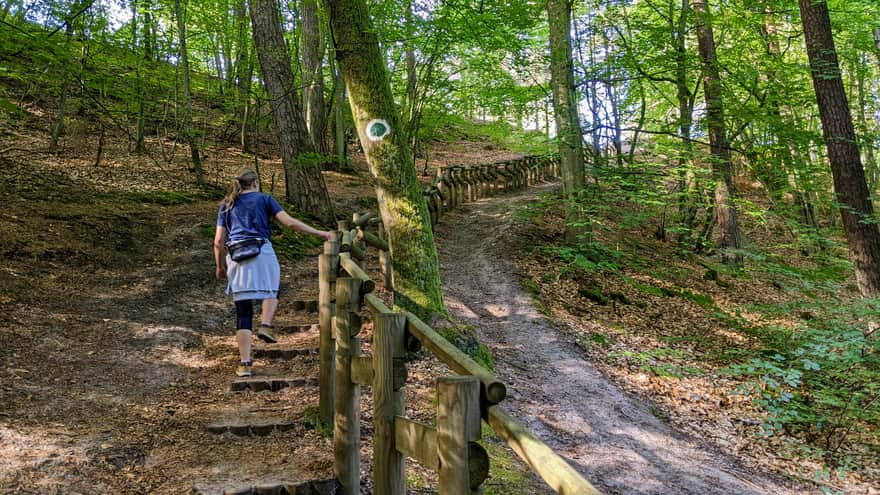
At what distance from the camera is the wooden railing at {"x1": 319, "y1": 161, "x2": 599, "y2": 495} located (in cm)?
184

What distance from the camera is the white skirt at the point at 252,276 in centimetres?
485

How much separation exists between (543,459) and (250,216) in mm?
3976

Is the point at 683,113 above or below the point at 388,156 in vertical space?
above

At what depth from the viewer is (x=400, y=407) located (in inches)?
110

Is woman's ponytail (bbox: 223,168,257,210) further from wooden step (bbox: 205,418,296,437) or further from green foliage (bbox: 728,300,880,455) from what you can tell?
green foliage (bbox: 728,300,880,455)

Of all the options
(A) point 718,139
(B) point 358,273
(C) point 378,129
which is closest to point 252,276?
(B) point 358,273

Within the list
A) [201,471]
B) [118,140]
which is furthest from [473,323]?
[118,140]

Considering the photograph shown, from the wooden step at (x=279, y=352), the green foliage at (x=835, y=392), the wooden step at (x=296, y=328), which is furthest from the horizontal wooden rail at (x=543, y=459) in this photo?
the green foliage at (x=835, y=392)

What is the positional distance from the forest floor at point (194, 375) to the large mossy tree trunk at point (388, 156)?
2.80 ft

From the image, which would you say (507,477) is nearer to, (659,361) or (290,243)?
(659,361)

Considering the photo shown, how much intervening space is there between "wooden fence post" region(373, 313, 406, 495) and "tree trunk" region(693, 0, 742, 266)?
8212 millimetres

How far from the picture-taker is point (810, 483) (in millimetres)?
5688

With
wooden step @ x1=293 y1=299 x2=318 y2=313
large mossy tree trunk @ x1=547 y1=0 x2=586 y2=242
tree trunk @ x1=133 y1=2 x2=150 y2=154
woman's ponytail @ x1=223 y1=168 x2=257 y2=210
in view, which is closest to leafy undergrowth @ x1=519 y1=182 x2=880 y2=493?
large mossy tree trunk @ x1=547 y1=0 x2=586 y2=242

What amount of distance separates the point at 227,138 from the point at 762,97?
14.2m
